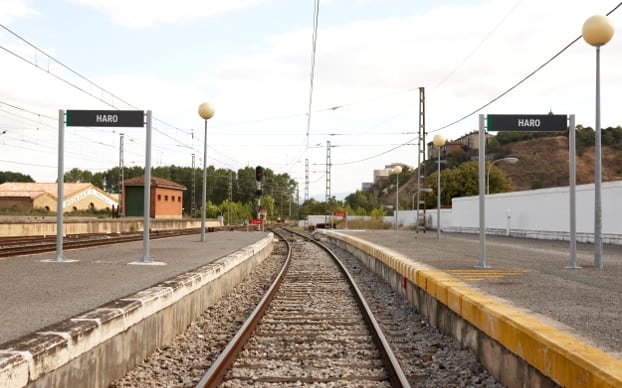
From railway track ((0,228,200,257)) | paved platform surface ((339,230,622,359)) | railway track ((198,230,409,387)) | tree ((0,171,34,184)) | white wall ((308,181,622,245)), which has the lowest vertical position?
railway track ((198,230,409,387))

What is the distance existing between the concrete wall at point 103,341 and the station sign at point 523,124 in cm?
685

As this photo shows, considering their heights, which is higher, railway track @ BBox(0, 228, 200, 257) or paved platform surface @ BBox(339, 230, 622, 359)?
paved platform surface @ BBox(339, 230, 622, 359)

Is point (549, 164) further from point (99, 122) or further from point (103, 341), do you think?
point (103, 341)

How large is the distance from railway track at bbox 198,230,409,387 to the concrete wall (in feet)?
2.87

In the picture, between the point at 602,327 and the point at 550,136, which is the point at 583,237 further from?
the point at 550,136

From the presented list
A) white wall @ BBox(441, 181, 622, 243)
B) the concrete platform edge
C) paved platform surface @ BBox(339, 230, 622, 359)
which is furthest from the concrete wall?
white wall @ BBox(441, 181, 622, 243)

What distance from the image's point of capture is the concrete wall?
3.92 meters

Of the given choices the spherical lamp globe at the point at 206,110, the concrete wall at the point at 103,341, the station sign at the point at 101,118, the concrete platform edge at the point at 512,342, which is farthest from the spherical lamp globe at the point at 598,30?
the spherical lamp globe at the point at 206,110

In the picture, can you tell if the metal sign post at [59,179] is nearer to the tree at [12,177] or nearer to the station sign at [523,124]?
the station sign at [523,124]

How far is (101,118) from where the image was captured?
11.8 m

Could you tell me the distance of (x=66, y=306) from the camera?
6.50 metres

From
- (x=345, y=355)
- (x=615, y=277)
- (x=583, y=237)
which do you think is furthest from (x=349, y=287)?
(x=583, y=237)

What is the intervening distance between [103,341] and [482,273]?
7.23 m

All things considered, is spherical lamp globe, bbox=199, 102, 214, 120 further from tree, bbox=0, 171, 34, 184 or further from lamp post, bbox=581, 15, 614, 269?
tree, bbox=0, 171, 34, 184
